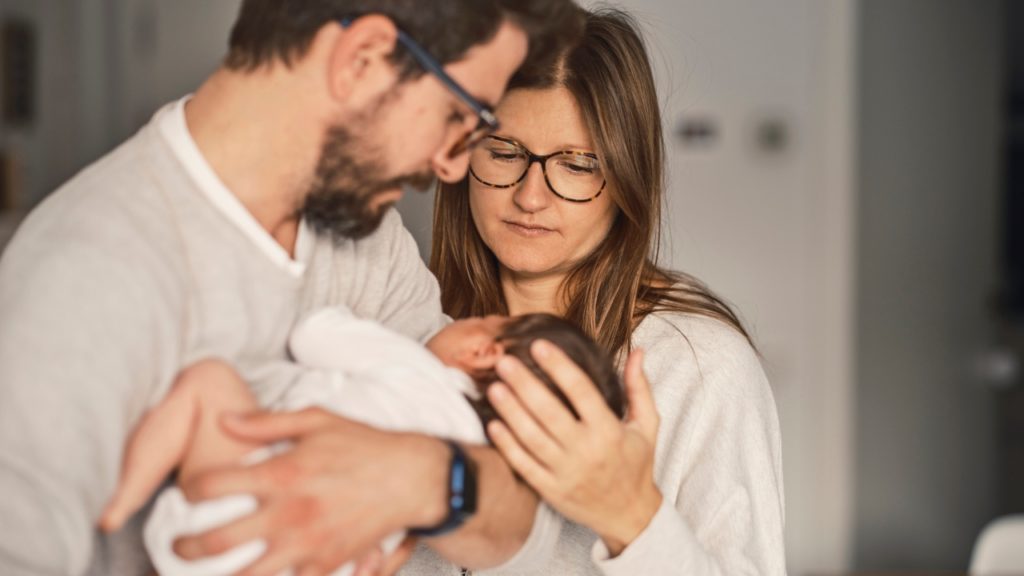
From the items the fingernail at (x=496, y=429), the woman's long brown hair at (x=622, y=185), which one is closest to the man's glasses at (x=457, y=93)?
the fingernail at (x=496, y=429)

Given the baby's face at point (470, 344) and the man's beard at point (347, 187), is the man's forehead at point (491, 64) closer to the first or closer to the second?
the man's beard at point (347, 187)

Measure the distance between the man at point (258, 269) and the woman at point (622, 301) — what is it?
0.17 meters

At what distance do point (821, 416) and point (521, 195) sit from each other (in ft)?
9.65

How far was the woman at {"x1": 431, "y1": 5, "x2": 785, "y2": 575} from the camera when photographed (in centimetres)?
133

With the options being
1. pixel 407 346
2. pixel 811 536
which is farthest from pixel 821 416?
pixel 407 346

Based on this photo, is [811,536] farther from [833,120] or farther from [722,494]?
[722,494]

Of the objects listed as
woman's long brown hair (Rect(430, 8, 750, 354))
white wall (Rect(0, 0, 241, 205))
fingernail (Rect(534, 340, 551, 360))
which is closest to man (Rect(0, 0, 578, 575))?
fingernail (Rect(534, 340, 551, 360))

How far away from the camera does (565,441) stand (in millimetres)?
1261

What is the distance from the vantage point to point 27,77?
436cm

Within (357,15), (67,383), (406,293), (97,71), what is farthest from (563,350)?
(97,71)

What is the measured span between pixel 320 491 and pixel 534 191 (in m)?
0.74

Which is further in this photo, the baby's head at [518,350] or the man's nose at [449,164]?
the baby's head at [518,350]

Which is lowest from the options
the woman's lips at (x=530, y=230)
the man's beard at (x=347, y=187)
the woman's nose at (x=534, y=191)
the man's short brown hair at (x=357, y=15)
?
the woman's lips at (x=530, y=230)

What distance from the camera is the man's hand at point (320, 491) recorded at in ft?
3.37
